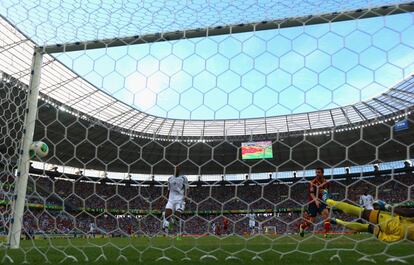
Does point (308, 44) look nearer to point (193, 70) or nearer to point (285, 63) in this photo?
point (285, 63)

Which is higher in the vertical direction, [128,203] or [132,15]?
[132,15]

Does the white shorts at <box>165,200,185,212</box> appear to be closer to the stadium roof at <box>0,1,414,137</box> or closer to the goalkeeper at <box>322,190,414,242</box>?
the goalkeeper at <box>322,190,414,242</box>

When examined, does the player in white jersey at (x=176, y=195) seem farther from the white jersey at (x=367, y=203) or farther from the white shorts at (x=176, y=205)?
the white jersey at (x=367, y=203)

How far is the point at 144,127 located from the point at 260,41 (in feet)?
63.9

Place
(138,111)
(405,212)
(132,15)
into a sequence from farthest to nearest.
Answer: (138,111) → (132,15) → (405,212)

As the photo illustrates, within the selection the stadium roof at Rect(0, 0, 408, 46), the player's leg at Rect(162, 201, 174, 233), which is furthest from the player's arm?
the player's leg at Rect(162, 201, 174, 233)

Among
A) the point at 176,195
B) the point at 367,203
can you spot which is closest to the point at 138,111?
the point at 176,195

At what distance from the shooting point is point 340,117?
71.4 ft

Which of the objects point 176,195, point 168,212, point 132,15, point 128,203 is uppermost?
point 132,15

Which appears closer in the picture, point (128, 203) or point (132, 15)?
point (132, 15)

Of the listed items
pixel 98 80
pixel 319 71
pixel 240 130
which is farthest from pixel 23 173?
pixel 240 130

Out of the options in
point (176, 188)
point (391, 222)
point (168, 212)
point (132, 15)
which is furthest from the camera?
point (168, 212)

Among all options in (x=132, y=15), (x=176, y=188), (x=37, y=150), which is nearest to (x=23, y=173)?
(x=37, y=150)

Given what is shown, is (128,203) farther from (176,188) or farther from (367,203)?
(367,203)
